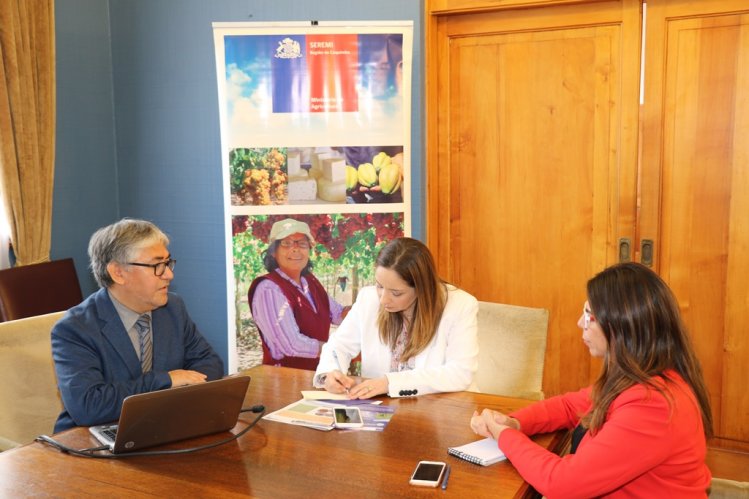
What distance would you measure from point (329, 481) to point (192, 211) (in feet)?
9.68

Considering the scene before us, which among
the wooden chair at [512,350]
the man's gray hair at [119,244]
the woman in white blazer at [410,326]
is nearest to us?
the man's gray hair at [119,244]

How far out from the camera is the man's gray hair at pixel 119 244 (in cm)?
230

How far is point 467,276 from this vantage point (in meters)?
3.99

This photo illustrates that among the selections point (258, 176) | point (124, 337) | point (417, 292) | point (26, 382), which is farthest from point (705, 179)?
point (26, 382)

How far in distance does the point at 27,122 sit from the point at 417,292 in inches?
97.0

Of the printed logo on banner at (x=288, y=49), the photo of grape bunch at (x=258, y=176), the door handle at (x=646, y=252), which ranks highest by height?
the printed logo on banner at (x=288, y=49)

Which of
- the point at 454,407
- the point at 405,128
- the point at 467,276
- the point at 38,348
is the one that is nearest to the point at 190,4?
the point at 405,128

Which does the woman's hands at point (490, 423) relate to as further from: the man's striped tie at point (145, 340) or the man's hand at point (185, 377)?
the man's striped tie at point (145, 340)

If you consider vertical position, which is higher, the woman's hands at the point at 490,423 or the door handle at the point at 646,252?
the door handle at the point at 646,252

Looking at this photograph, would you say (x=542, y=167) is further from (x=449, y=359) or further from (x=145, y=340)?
(x=145, y=340)

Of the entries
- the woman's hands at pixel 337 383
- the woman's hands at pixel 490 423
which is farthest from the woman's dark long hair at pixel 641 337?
the woman's hands at pixel 337 383

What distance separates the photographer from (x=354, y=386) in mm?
2305

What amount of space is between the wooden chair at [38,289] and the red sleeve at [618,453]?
9.32 ft

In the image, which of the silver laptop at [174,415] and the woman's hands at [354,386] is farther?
the woman's hands at [354,386]
